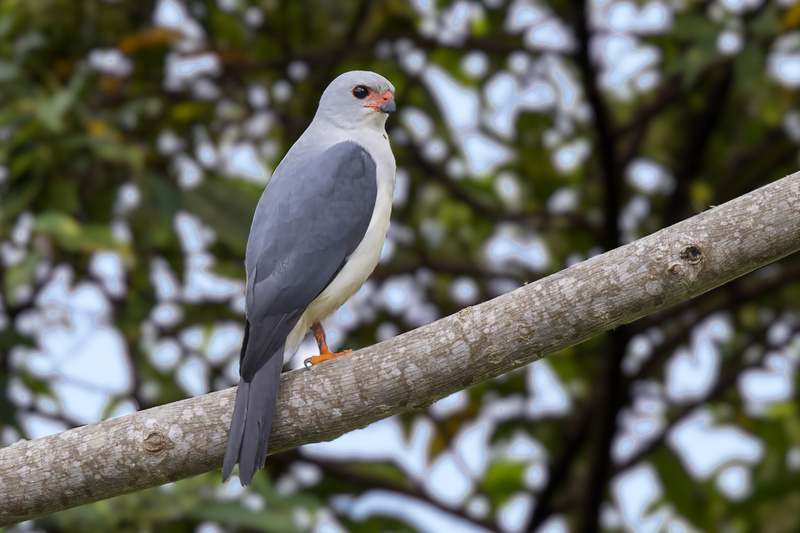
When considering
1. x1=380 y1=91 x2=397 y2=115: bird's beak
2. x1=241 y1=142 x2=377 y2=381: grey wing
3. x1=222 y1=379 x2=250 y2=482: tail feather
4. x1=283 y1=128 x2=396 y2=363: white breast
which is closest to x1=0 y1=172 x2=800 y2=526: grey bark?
x1=222 y1=379 x2=250 y2=482: tail feather

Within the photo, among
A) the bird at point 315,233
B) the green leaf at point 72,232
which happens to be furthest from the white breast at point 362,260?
the green leaf at point 72,232

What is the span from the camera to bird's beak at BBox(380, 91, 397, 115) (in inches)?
120

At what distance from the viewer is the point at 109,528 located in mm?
4062

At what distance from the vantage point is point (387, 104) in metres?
3.06

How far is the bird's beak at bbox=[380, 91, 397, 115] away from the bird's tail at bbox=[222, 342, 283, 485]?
995 millimetres

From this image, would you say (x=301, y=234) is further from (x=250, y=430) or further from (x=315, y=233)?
(x=250, y=430)

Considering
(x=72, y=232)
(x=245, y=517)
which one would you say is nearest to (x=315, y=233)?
(x=72, y=232)

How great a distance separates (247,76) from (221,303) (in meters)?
1.22

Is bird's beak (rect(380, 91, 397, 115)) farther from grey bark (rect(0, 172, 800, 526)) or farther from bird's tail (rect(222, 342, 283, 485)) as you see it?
bird's tail (rect(222, 342, 283, 485))

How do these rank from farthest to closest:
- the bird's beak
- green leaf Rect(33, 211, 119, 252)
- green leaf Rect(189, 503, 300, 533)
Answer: green leaf Rect(189, 503, 300, 533) → green leaf Rect(33, 211, 119, 252) → the bird's beak

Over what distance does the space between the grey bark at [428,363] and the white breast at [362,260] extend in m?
0.33

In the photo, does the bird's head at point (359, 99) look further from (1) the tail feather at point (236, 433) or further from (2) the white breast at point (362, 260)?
(1) the tail feather at point (236, 433)

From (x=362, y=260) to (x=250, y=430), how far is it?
2.19ft

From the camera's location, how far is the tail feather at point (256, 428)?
2426mm
